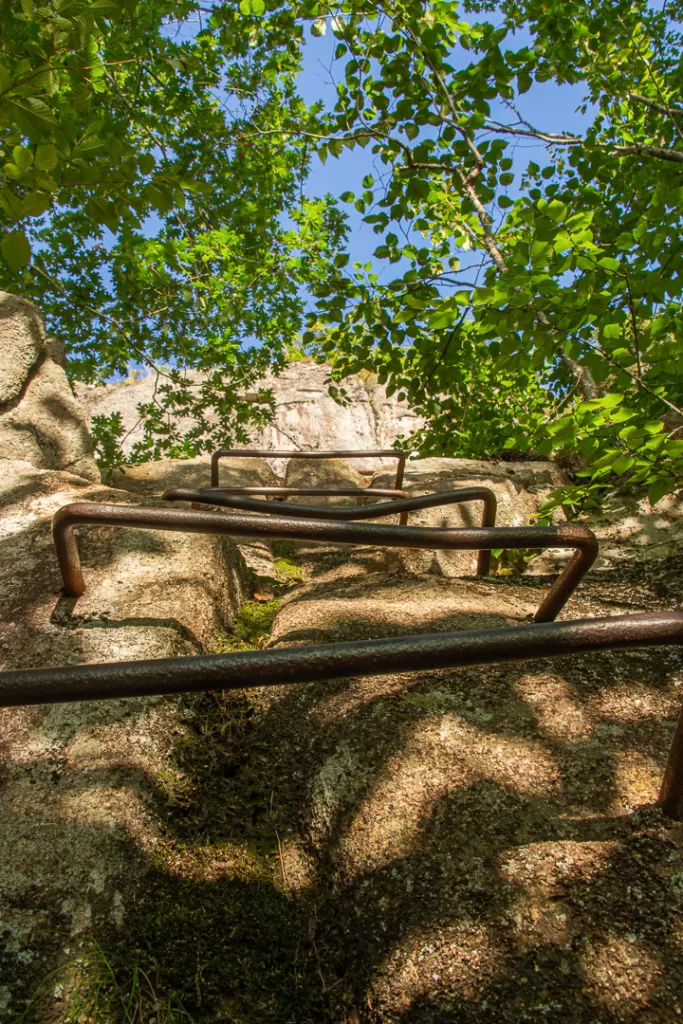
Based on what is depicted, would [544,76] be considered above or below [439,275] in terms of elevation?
above

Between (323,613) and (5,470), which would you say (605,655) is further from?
(5,470)

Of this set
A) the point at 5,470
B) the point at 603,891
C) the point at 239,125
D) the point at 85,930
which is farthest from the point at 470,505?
the point at 239,125

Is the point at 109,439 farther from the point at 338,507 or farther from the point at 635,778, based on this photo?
the point at 635,778

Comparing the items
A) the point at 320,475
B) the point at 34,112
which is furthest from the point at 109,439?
the point at 34,112

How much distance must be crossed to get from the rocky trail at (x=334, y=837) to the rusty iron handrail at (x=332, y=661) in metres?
0.46

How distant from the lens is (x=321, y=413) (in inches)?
540

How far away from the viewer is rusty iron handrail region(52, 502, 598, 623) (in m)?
1.43

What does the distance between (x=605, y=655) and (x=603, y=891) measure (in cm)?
72

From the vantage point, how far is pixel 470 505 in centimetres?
402

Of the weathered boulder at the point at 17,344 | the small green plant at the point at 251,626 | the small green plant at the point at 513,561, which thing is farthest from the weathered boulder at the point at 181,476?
the small green plant at the point at 251,626

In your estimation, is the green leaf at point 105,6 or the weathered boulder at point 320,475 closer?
the green leaf at point 105,6

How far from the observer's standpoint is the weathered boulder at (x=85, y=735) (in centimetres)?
111

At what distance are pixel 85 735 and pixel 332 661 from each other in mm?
842

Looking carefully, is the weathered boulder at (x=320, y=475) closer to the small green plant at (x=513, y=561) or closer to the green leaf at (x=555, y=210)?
the small green plant at (x=513, y=561)
